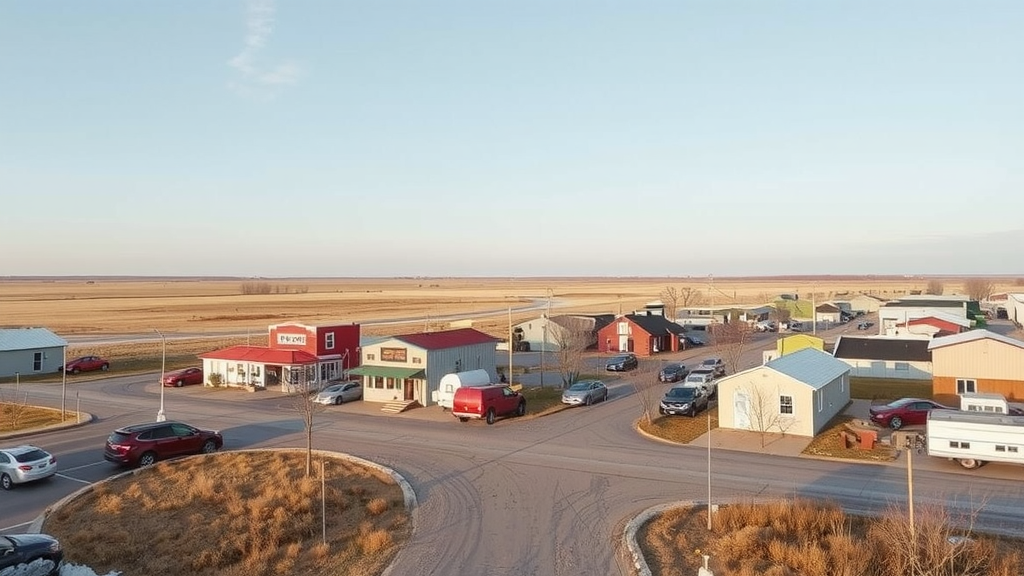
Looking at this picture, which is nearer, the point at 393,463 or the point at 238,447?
the point at 393,463

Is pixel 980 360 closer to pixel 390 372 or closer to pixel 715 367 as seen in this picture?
pixel 715 367

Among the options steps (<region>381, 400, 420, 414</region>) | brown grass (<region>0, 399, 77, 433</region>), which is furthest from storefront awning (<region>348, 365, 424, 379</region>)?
brown grass (<region>0, 399, 77, 433</region>)

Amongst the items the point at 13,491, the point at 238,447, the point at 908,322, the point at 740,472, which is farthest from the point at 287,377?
the point at 908,322

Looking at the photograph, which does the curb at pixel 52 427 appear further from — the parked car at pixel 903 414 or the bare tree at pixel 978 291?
the bare tree at pixel 978 291

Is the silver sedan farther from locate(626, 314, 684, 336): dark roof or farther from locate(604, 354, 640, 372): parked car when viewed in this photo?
locate(626, 314, 684, 336): dark roof

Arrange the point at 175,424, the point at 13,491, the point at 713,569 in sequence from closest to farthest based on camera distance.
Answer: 1. the point at 713,569
2. the point at 13,491
3. the point at 175,424

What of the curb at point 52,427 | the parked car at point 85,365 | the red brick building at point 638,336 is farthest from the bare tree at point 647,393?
the parked car at point 85,365

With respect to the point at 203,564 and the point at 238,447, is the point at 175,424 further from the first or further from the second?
the point at 203,564

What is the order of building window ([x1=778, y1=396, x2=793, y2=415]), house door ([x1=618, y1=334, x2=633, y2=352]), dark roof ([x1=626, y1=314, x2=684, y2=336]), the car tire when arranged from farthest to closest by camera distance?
1. house door ([x1=618, y1=334, x2=633, y2=352])
2. dark roof ([x1=626, y1=314, x2=684, y2=336])
3. building window ([x1=778, y1=396, x2=793, y2=415])
4. the car tire
